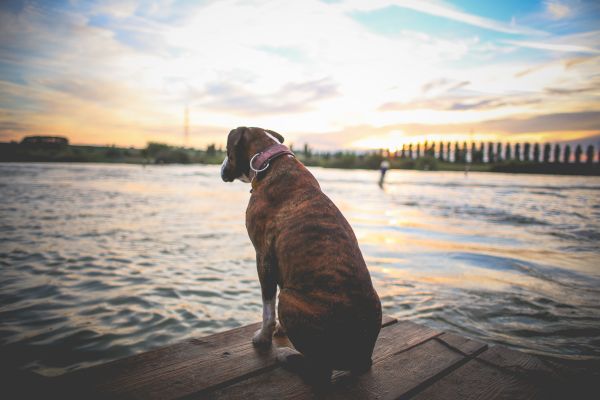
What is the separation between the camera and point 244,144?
319cm

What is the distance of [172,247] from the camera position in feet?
25.0

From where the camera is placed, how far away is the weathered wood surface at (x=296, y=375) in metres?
2.14

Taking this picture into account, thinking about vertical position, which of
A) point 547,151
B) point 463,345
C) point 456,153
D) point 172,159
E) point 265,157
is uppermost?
point 547,151

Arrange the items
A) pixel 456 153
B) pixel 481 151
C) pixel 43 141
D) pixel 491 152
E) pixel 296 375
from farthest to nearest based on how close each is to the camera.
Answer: pixel 456 153 < pixel 491 152 < pixel 481 151 < pixel 43 141 < pixel 296 375

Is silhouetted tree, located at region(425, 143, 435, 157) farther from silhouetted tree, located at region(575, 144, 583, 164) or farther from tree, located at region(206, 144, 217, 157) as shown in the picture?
tree, located at region(206, 144, 217, 157)

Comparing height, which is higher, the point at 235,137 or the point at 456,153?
the point at 456,153

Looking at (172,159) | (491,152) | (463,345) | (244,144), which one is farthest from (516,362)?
(491,152)

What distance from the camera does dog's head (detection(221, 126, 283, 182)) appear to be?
10.3 feet

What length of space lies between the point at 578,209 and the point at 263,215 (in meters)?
19.0

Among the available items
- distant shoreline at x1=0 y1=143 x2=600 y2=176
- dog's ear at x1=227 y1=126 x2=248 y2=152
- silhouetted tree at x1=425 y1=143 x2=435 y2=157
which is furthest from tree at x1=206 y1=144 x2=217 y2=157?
dog's ear at x1=227 y1=126 x2=248 y2=152

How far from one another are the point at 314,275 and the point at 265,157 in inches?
46.0

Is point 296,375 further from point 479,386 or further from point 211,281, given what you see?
point 211,281

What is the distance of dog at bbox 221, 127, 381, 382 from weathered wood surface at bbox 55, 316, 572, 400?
16cm

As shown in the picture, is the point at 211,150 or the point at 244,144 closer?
the point at 244,144
